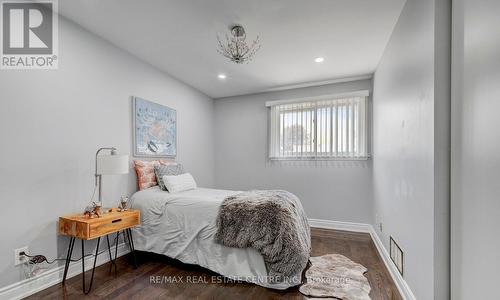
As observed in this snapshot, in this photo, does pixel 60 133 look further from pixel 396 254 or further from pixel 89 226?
pixel 396 254

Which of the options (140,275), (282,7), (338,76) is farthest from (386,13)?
(140,275)

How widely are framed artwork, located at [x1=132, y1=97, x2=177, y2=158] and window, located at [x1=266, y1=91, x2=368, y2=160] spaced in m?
1.83

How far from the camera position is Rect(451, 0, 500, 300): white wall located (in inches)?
40.3

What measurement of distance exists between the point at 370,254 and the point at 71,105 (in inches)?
150

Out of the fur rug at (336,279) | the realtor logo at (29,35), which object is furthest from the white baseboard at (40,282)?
the fur rug at (336,279)

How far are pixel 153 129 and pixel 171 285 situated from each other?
2053 mm

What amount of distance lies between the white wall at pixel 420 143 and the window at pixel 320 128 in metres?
1.24

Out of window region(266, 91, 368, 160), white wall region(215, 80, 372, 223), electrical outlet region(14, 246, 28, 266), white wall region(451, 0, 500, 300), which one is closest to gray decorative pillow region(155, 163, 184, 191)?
electrical outlet region(14, 246, 28, 266)

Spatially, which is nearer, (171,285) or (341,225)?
(171,285)

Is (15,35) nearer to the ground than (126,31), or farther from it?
nearer to the ground

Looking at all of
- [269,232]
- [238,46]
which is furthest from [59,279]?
[238,46]

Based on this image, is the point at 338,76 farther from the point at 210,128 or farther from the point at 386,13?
the point at 210,128

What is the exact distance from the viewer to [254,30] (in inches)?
94.8

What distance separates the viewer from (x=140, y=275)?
91.3 inches
